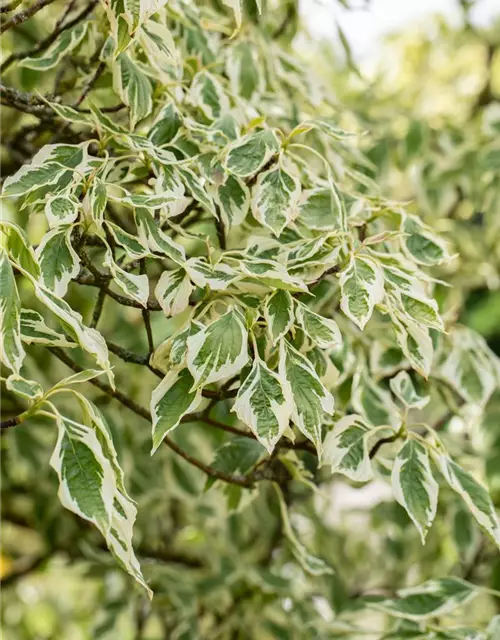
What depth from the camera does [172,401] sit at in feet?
1.89

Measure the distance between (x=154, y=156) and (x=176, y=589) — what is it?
0.70 meters

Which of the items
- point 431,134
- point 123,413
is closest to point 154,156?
point 123,413

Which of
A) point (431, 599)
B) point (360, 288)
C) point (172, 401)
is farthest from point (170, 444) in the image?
point (431, 599)

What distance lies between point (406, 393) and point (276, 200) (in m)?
0.23

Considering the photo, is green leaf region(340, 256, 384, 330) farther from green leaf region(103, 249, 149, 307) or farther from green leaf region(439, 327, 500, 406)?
green leaf region(439, 327, 500, 406)

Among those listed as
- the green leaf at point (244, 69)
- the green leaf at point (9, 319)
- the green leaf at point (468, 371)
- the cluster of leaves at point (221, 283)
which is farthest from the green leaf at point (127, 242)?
the green leaf at point (468, 371)

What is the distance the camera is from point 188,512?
1.33 meters

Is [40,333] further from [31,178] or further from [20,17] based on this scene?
[20,17]

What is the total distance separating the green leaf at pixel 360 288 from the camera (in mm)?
561

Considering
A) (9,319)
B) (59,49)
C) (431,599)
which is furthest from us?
(431,599)

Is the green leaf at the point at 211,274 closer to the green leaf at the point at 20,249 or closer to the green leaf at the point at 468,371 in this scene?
the green leaf at the point at 20,249

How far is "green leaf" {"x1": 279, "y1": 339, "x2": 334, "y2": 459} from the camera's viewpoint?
0.56 m

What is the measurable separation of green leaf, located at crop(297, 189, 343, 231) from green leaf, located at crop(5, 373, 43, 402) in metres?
0.27

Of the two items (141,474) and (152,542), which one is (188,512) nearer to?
(152,542)
